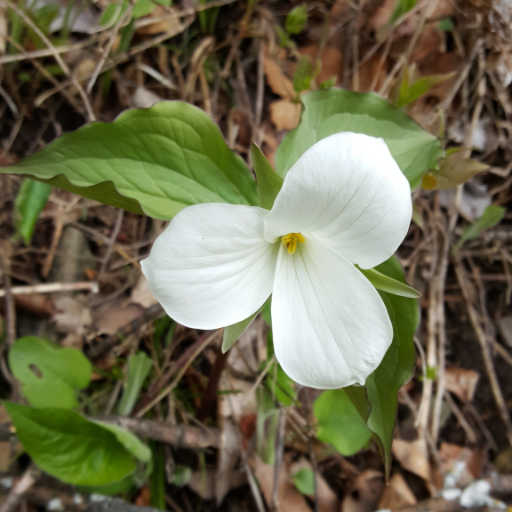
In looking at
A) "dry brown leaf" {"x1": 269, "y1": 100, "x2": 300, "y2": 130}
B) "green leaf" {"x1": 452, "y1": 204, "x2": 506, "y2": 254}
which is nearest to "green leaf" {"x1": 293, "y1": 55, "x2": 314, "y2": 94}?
"dry brown leaf" {"x1": 269, "y1": 100, "x2": 300, "y2": 130}

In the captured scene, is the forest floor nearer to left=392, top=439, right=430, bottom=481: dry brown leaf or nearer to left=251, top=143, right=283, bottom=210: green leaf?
left=392, top=439, right=430, bottom=481: dry brown leaf

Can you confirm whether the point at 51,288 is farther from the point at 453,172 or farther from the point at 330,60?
the point at 330,60

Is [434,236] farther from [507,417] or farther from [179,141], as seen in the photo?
[179,141]

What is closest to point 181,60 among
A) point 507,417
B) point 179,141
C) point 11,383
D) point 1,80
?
point 1,80

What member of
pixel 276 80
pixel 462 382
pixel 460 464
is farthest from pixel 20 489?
pixel 276 80

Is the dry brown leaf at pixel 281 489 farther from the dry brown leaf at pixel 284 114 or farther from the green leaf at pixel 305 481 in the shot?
the dry brown leaf at pixel 284 114

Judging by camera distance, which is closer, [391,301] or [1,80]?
[391,301]

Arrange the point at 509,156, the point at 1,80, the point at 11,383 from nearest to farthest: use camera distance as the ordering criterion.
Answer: the point at 11,383, the point at 1,80, the point at 509,156
